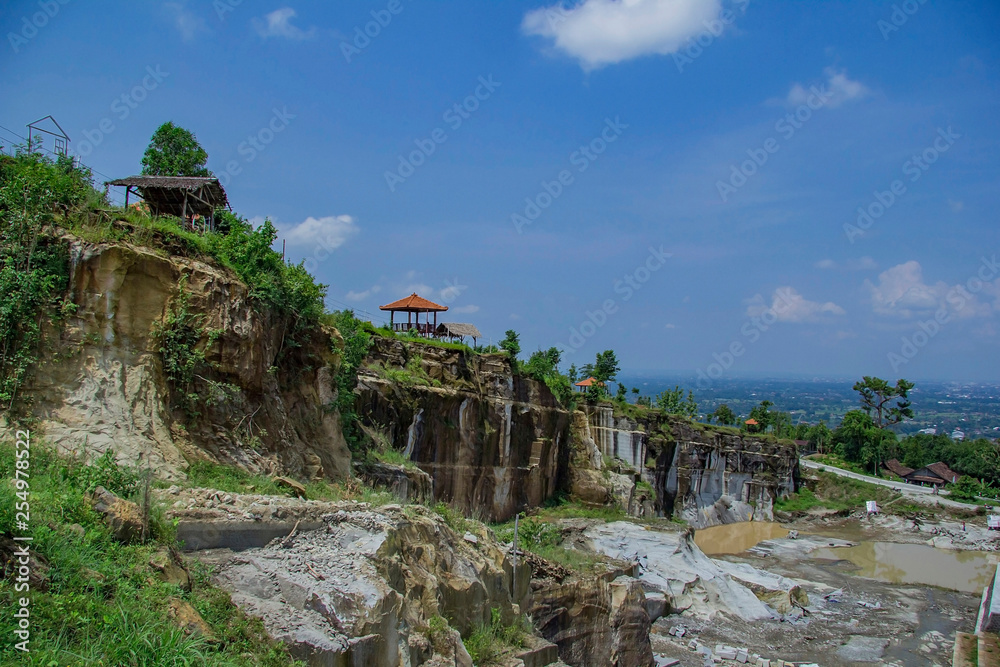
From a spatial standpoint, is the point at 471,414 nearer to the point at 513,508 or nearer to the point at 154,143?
the point at 513,508

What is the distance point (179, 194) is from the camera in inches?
744

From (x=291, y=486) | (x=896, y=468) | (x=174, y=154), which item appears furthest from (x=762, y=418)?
(x=291, y=486)

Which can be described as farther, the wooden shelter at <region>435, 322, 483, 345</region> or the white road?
the white road

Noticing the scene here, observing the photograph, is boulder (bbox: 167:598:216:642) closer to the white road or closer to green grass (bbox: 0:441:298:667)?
green grass (bbox: 0:441:298:667)

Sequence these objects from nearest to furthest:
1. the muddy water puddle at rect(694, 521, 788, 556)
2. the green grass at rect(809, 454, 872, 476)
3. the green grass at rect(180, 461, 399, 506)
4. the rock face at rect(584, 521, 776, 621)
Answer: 1. the green grass at rect(180, 461, 399, 506)
2. the rock face at rect(584, 521, 776, 621)
3. the muddy water puddle at rect(694, 521, 788, 556)
4. the green grass at rect(809, 454, 872, 476)

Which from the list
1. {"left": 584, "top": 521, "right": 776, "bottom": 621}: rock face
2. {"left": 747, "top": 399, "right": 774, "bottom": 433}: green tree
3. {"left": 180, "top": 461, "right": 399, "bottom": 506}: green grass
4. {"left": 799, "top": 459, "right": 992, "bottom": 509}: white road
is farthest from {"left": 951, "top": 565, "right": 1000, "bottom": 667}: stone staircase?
{"left": 747, "top": 399, "right": 774, "bottom": 433}: green tree

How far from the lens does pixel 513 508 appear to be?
36031 mm

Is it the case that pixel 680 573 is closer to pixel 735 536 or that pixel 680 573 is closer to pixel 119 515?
pixel 735 536

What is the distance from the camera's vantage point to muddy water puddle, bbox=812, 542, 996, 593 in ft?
140

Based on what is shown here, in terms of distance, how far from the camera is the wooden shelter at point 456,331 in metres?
41.8

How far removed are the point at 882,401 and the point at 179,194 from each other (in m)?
96.3

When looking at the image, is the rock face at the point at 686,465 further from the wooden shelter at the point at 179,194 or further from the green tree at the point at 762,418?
the wooden shelter at the point at 179,194

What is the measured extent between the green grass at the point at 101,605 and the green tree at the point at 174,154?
84.6ft

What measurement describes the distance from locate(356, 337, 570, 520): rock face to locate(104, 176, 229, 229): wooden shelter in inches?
361
